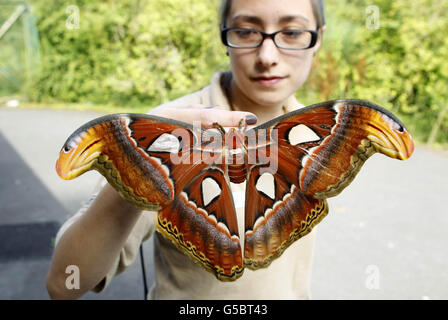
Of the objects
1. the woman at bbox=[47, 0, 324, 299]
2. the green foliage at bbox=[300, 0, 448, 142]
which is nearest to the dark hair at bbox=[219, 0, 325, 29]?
the woman at bbox=[47, 0, 324, 299]

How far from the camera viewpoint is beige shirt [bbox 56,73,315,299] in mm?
1457

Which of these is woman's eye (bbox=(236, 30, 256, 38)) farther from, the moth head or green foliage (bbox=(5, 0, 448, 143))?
green foliage (bbox=(5, 0, 448, 143))

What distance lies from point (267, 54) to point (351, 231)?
12.1 ft

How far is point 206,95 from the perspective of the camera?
165 centimetres

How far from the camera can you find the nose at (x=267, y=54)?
4.34ft

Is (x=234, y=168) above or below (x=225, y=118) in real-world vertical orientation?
below

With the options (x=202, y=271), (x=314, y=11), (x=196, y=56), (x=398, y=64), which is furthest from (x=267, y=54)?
(x=196, y=56)

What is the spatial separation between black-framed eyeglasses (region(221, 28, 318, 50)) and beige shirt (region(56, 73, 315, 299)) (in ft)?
0.92

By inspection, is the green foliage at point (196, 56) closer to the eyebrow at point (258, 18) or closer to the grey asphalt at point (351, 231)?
the grey asphalt at point (351, 231)

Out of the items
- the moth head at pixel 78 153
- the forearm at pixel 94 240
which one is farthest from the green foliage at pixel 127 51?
the moth head at pixel 78 153

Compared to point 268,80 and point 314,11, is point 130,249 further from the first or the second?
point 314,11

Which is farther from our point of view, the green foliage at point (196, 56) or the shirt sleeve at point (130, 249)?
the green foliage at point (196, 56)

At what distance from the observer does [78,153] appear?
0.85 metres

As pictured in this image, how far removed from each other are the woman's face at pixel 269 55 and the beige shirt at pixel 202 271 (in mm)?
209
